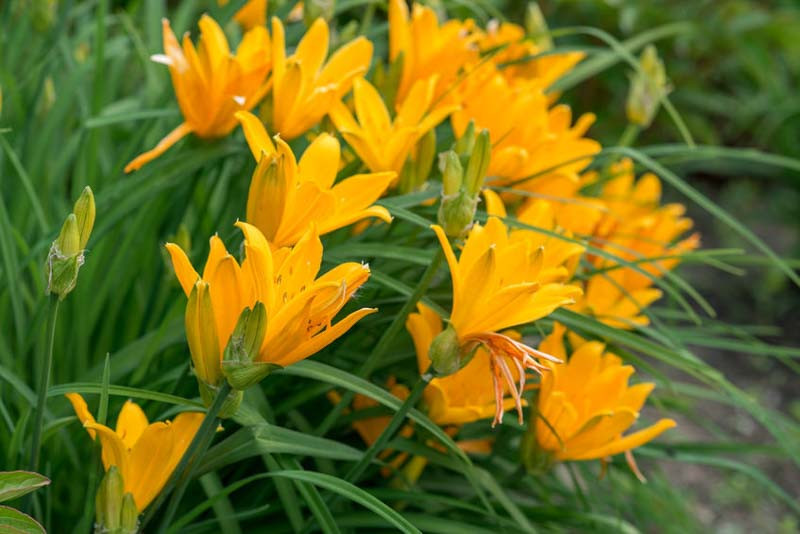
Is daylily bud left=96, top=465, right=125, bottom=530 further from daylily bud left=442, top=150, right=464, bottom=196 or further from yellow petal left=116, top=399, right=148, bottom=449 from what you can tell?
daylily bud left=442, top=150, right=464, bottom=196

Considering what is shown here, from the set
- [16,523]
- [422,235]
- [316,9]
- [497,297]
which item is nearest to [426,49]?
[316,9]

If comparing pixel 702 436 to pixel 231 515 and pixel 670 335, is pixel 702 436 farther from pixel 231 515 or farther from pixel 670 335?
pixel 231 515

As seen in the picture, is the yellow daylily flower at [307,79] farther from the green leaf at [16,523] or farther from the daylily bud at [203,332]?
the green leaf at [16,523]

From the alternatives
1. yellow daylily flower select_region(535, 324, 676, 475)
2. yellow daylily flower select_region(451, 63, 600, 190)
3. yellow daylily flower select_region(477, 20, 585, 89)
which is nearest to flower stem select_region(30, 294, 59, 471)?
yellow daylily flower select_region(535, 324, 676, 475)

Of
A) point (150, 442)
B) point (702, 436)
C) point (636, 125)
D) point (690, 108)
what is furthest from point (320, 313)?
point (690, 108)

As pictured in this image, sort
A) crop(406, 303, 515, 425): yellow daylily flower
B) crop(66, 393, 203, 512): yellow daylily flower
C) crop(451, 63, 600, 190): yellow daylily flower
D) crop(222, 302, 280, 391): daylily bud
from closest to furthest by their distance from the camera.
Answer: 1. crop(222, 302, 280, 391): daylily bud
2. crop(66, 393, 203, 512): yellow daylily flower
3. crop(406, 303, 515, 425): yellow daylily flower
4. crop(451, 63, 600, 190): yellow daylily flower
